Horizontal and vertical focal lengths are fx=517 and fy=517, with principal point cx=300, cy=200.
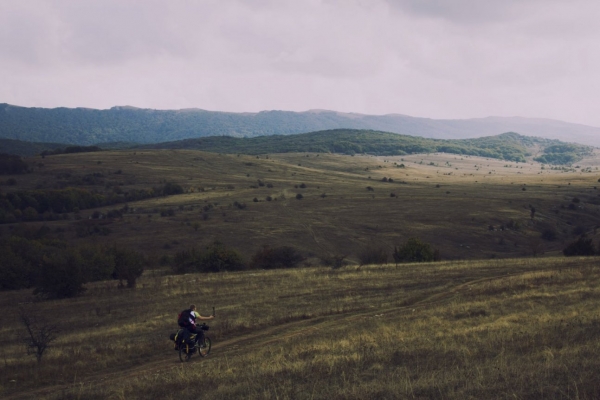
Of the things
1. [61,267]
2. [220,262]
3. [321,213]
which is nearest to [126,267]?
[61,267]

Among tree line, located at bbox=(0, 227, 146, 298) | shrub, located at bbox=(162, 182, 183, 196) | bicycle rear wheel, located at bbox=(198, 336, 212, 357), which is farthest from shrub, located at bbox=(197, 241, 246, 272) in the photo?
shrub, located at bbox=(162, 182, 183, 196)

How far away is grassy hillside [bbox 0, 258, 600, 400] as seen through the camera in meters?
11.8

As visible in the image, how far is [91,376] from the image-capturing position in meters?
17.4

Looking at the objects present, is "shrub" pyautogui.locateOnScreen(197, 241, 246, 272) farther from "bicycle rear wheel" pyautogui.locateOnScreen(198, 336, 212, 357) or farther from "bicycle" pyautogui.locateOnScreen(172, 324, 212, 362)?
"bicycle" pyautogui.locateOnScreen(172, 324, 212, 362)

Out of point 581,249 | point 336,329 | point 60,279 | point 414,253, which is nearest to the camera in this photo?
point 336,329

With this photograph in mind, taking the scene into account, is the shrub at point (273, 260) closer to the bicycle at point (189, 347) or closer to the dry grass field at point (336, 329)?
the dry grass field at point (336, 329)

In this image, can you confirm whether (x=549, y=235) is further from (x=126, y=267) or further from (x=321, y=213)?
(x=126, y=267)

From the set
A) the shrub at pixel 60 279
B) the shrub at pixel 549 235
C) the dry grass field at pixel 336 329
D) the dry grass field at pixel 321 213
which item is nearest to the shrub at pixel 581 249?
the dry grass field at pixel 321 213

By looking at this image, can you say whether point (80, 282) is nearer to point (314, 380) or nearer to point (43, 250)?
point (43, 250)

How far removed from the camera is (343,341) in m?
17.8

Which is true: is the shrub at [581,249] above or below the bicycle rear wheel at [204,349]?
below

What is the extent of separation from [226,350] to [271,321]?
14.9ft

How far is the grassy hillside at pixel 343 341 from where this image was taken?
464 inches

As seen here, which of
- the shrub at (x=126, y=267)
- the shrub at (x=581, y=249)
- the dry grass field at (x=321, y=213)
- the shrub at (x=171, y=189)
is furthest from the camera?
the shrub at (x=171, y=189)
